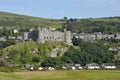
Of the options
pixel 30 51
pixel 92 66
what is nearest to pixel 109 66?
pixel 92 66

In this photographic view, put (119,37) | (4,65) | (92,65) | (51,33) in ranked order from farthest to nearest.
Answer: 1. (119,37)
2. (51,33)
3. (92,65)
4. (4,65)

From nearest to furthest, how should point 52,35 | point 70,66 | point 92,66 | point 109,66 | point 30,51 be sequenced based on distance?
point 109,66
point 92,66
point 70,66
point 30,51
point 52,35

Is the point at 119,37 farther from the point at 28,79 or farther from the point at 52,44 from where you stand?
the point at 28,79

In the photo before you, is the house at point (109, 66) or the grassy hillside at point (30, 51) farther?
the grassy hillside at point (30, 51)

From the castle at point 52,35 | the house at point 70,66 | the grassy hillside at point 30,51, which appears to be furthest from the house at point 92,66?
the castle at point 52,35

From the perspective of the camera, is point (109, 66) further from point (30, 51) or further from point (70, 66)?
point (30, 51)

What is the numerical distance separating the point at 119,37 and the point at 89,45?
116 ft

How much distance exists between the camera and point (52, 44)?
444ft

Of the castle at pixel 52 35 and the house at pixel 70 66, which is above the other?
the castle at pixel 52 35

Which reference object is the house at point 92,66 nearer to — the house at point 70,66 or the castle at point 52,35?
the house at point 70,66

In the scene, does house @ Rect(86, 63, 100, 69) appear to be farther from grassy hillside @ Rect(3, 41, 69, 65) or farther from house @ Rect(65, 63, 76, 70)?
grassy hillside @ Rect(3, 41, 69, 65)

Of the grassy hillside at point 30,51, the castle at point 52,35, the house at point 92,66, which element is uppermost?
the castle at point 52,35

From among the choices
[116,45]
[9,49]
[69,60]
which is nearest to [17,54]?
[9,49]

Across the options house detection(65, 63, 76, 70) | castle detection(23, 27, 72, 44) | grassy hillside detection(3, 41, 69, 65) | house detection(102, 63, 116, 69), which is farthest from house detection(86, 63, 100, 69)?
castle detection(23, 27, 72, 44)
